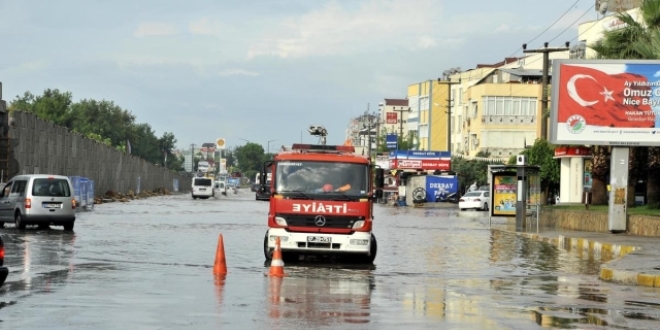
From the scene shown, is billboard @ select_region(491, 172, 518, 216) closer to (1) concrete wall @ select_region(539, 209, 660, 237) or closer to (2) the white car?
(1) concrete wall @ select_region(539, 209, 660, 237)

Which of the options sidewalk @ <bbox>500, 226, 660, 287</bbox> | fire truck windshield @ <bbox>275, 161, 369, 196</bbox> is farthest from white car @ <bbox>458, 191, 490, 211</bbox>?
fire truck windshield @ <bbox>275, 161, 369, 196</bbox>

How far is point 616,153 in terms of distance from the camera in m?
37.8

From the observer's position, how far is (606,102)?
37.4m

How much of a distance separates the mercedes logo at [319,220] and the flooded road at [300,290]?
2.89ft

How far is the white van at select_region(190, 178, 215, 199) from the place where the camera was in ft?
335

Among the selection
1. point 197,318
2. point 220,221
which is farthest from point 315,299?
point 220,221

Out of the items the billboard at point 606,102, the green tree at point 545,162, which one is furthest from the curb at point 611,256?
the green tree at point 545,162

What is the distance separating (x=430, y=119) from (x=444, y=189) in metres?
46.1

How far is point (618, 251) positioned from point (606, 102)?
7732mm

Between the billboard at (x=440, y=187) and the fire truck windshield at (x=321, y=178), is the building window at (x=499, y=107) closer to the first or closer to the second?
the billboard at (x=440, y=187)

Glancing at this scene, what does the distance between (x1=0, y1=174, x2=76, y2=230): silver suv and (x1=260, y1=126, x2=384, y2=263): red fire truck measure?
13525mm

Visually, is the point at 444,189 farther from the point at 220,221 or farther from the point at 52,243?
the point at 52,243

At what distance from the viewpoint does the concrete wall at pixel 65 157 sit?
5369 centimetres

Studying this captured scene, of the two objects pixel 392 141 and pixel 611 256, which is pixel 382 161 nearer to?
pixel 392 141
